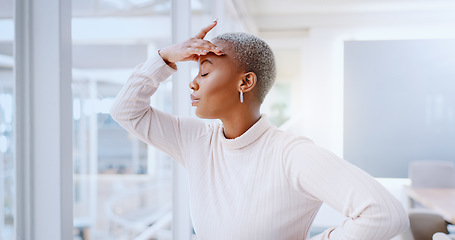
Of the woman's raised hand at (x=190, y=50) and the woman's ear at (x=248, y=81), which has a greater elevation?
the woman's raised hand at (x=190, y=50)

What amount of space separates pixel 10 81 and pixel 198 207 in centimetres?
54

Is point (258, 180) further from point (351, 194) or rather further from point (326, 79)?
point (326, 79)

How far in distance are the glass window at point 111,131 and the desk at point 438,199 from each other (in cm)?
178

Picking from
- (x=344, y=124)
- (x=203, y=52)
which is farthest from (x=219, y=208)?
(x=344, y=124)

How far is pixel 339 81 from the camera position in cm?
380

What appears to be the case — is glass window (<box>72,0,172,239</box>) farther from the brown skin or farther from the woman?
the brown skin

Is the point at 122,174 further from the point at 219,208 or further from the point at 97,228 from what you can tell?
Answer: the point at 219,208

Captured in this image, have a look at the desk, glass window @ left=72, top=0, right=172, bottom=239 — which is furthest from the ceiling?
the desk

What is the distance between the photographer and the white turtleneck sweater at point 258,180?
2.57 feet

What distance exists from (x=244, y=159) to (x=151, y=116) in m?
0.29

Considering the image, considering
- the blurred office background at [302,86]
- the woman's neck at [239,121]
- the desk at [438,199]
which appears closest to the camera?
the woman's neck at [239,121]

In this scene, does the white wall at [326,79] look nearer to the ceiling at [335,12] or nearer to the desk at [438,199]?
the ceiling at [335,12]

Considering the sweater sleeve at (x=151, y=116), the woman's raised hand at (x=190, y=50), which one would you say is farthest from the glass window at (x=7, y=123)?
the woman's raised hand at (x=190, y=50)

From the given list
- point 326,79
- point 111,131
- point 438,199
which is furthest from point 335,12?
point 111,131
